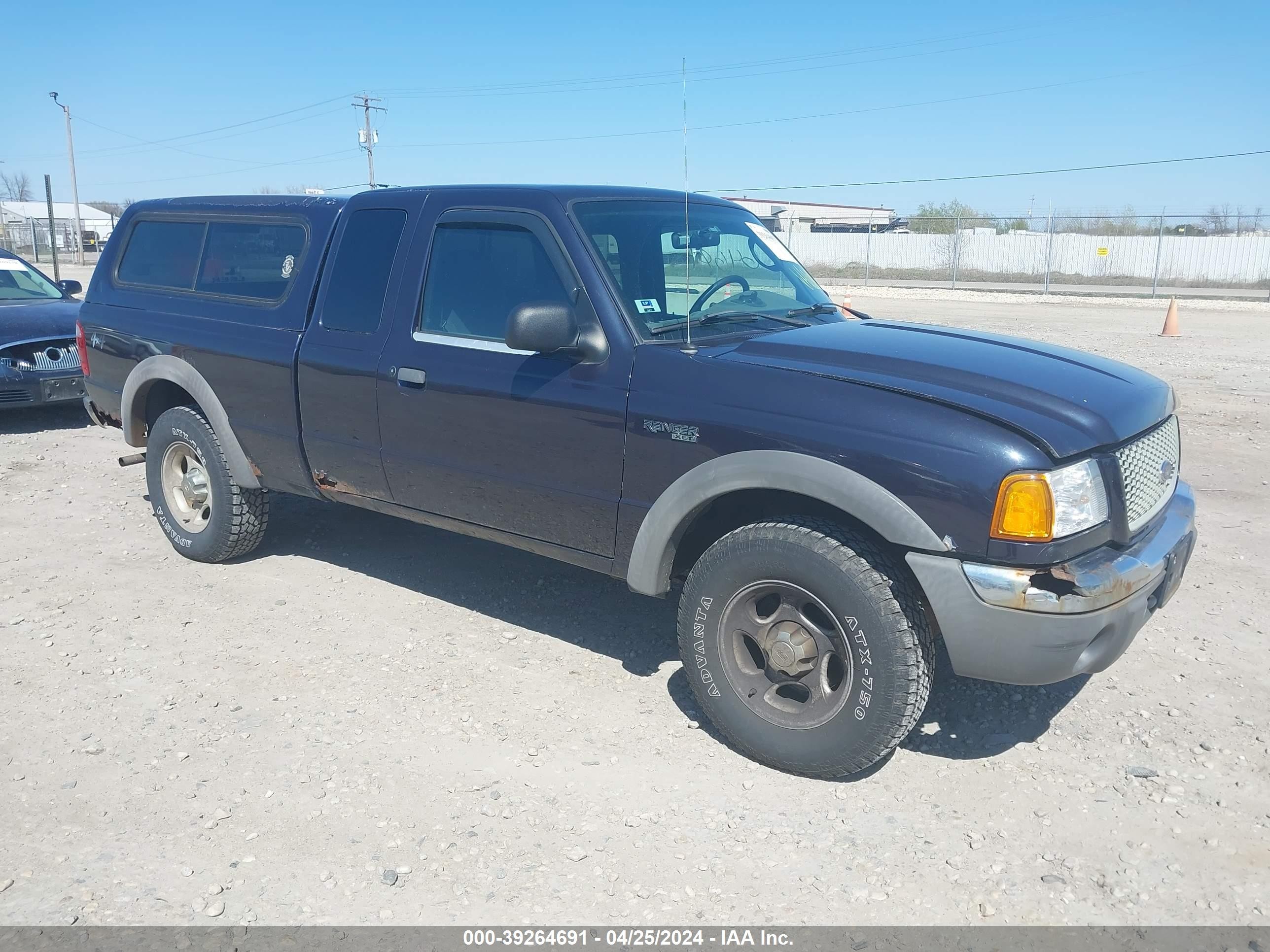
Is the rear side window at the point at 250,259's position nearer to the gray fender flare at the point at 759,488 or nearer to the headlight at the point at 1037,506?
the gray fender flare at the point at 759,488

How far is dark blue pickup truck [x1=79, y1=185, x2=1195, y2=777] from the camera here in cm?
309

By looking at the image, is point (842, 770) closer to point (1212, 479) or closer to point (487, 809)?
point (487, 809)

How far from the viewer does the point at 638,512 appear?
147 inches

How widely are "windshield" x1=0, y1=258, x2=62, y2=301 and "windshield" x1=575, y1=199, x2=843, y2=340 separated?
27.4 ft

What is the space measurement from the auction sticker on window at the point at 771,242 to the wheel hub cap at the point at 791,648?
2.07 meters

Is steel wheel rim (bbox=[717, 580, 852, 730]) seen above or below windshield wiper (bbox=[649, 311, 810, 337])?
below

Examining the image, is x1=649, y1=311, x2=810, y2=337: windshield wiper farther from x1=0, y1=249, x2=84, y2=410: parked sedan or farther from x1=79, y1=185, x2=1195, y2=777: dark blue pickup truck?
x1=0, y1=249, x2=84, y2=410: parked sedan

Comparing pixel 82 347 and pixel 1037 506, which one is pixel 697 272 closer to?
pixel 1037 506

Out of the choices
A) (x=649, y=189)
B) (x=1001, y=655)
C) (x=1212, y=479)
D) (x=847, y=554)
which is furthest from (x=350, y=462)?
(x=1212, y=479)

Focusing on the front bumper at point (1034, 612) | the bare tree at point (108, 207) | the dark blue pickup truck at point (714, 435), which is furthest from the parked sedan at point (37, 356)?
the bare tree at point (108, 207)

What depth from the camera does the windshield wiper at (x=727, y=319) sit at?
3867mm

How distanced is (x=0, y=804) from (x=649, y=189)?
3.51m

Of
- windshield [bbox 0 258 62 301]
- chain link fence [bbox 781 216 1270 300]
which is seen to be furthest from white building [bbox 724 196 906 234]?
windshield [bbox 0 258 62 301]

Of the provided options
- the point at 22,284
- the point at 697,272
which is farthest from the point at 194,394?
the point at 22,284
